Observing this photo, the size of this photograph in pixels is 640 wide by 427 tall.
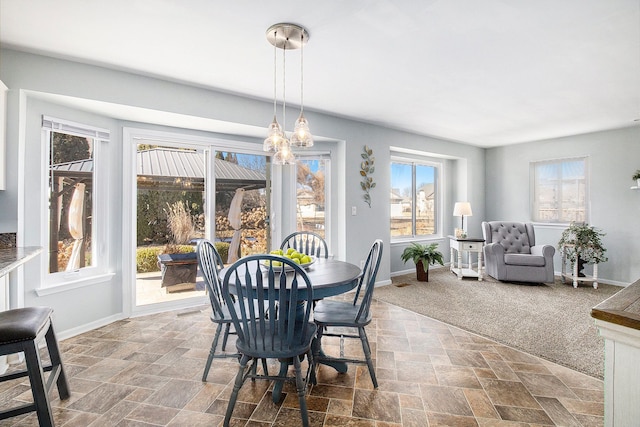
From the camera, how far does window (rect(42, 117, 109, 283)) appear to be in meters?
2.91

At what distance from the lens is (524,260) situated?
4.87 m

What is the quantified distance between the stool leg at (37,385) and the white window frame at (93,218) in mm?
1524

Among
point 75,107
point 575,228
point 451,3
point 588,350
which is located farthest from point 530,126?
point 75,107

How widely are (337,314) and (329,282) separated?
44 cm

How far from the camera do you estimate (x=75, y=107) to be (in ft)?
9.76

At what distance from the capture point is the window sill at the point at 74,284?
278cm

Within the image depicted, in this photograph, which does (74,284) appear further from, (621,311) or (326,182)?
(621,311)

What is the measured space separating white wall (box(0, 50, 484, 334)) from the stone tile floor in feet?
2.05

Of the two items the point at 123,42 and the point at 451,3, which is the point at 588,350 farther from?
the point at 123,42

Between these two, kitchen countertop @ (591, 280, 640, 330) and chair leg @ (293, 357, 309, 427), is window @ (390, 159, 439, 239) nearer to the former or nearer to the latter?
chair leg @ (293, 357, 309, 427)

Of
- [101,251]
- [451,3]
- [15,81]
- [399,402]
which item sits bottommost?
[399,402]

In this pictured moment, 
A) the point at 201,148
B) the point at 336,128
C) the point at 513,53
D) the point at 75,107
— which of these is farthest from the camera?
the point at 336,128

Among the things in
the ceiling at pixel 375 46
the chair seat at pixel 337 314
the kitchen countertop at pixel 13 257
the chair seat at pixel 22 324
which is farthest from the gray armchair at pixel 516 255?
the kitchen countertop at pixel 13 257

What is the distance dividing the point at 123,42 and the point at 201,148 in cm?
155
